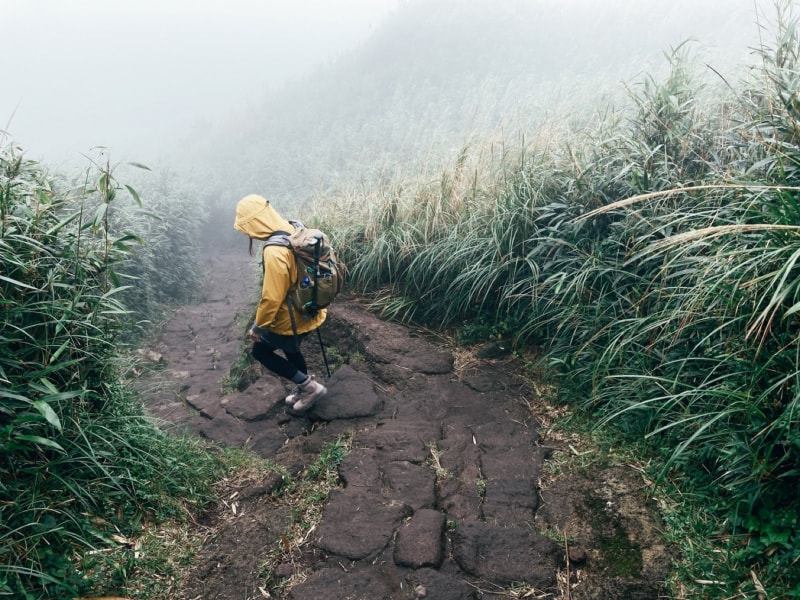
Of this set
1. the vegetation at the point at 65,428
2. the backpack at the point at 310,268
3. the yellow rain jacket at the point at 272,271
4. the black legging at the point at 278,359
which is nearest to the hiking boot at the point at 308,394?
the black legging at the point at 278,359

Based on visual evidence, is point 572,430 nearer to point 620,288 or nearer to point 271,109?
point 620,288

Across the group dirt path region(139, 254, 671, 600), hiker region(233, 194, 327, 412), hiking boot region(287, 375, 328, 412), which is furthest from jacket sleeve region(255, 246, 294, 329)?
dirt path region(139, 254, 671, 600)

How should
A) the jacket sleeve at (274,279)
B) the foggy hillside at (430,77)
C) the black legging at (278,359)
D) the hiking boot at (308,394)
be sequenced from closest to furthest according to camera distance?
the jacket sleeve at (274,279) < the black legging at (278,359) < the hiking boot at (308,394) < the foggy hillside at (430,77)

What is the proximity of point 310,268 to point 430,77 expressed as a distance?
14.4 m

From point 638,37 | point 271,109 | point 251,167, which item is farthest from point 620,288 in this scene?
point 271,109

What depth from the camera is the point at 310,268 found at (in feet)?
12.4

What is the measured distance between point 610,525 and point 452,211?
10.7 ft

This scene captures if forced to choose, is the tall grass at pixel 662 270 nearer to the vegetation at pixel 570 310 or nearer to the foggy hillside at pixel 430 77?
the vegetation at pixel 570 310

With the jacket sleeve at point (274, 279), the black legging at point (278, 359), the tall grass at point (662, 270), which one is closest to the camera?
the tall grass at point (662, 270)

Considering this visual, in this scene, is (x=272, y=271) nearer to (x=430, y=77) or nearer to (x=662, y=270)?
(x=662, y=270)

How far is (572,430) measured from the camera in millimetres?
3445

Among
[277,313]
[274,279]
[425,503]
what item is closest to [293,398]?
[277,313]

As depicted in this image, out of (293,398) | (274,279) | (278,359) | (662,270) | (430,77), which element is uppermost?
(430,77)

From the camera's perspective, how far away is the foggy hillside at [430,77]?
12695mm
